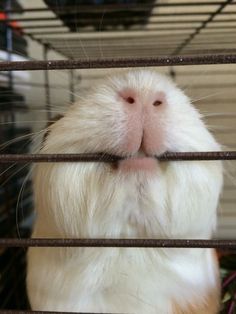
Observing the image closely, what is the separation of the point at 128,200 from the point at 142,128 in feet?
0.34

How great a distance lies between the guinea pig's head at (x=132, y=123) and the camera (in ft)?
1.72

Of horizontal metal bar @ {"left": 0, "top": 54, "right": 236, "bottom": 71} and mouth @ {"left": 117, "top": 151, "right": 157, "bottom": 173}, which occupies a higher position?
horizontal metal bar @ {"left": 0, "top": 54, "right": 236, "bottom": 71}

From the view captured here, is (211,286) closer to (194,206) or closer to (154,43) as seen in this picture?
(194,206)

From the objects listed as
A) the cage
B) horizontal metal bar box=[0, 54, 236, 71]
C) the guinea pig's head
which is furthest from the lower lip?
the cage

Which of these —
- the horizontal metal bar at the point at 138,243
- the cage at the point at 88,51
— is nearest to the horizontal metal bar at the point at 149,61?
the horizontal metal bar at the point at 138,243

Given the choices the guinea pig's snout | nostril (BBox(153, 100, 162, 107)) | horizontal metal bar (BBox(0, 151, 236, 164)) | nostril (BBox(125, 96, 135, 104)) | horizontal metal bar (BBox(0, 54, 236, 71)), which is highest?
horizontal metal bar (BBox(0, 54, 236, 71))

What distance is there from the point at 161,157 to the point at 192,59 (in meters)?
0.13

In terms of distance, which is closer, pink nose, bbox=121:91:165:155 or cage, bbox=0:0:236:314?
pink nose, bbox=121:91:165:155

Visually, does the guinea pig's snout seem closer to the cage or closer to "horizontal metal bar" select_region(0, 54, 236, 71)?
"horizontal metal bar" select_region(0, 54, 236, 71)

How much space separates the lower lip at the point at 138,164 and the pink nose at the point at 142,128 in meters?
0.01

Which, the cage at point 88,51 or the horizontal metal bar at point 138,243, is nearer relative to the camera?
the horizontal metal bar at point 138,243

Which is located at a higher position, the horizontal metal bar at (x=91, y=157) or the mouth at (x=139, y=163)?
the horizontal metal bar at (x=91, y=157)

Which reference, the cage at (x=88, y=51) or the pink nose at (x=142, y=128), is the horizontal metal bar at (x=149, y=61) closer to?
the pink nose at (x=142, y=128)

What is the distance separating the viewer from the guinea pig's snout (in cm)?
52
